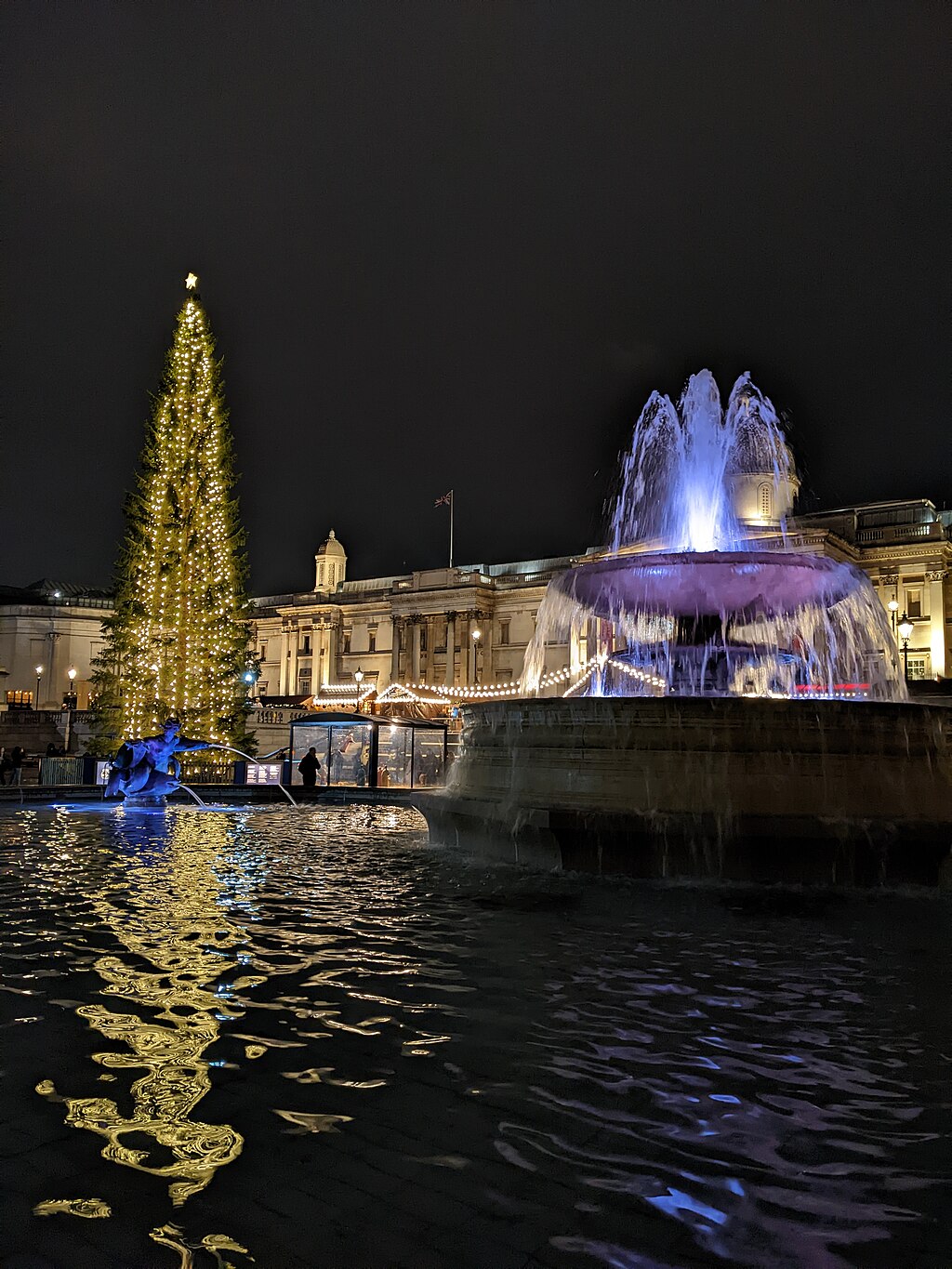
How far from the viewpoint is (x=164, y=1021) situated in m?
3.77

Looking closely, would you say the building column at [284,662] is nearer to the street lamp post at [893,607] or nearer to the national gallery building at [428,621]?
the national gallery building at [428,621]

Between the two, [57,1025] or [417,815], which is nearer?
[57,1025]

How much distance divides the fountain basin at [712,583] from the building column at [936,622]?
142ft

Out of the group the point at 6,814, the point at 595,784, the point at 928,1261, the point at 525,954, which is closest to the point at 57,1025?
the point at 525,954

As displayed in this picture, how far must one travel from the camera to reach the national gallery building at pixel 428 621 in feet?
169

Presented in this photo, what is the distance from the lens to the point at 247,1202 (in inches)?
93.3

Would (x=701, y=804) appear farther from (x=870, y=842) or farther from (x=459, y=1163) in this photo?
(x=459, y=1163)

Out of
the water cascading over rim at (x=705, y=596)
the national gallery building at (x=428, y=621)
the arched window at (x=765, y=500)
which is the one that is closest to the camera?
the water cascading over rim at (x=705, y=596)

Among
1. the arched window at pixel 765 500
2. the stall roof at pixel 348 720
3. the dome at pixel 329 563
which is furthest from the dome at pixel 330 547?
the stall roof at pixel 348 720

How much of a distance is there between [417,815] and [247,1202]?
44.1ft

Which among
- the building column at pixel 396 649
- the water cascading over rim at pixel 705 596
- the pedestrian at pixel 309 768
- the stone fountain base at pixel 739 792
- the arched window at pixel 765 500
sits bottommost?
the pedestrian at pixel 309 768

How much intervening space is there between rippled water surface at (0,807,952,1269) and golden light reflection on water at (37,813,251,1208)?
0.02 metres

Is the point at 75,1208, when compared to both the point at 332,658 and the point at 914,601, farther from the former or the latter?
the point at 332,658

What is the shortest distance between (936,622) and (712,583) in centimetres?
4528
